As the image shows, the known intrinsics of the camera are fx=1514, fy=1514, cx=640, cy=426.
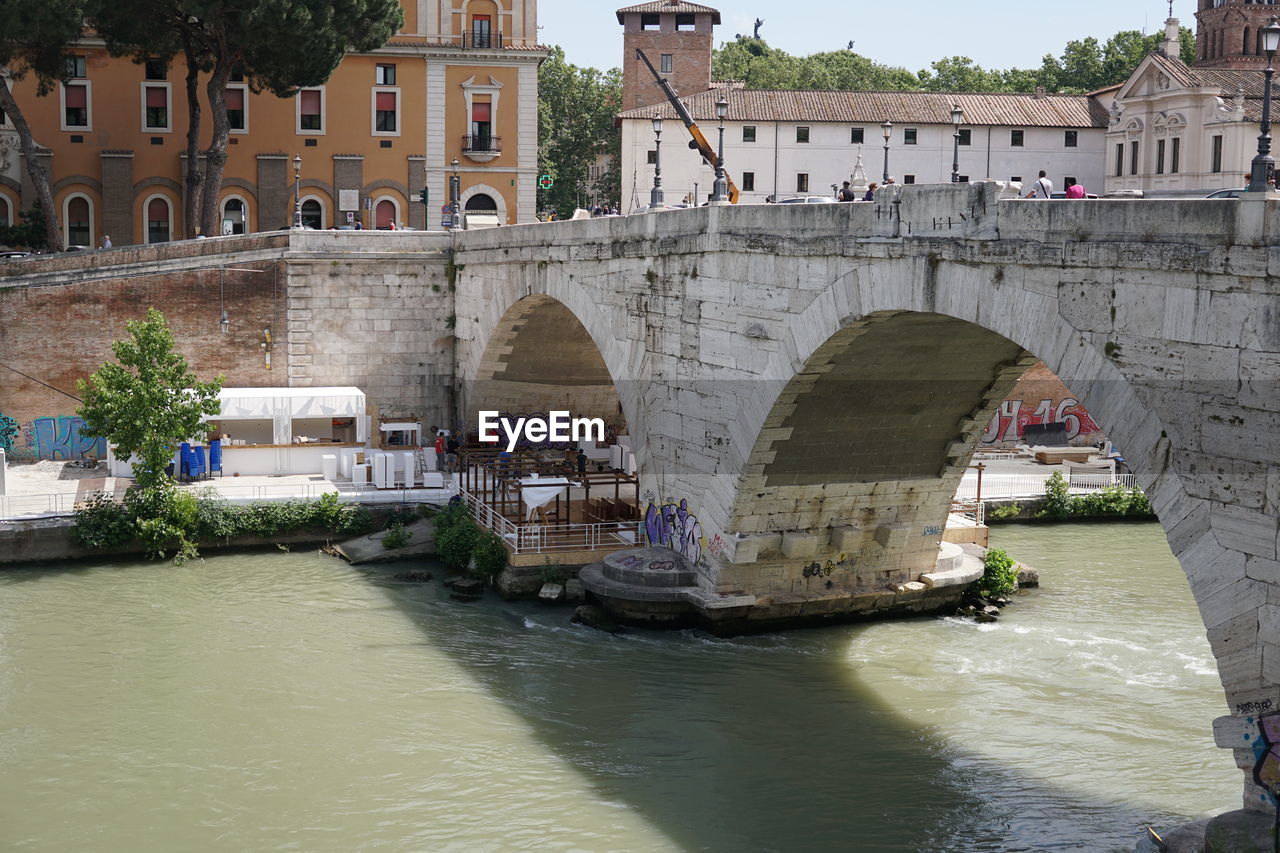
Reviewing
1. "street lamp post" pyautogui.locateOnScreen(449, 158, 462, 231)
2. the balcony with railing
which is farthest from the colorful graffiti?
the balcony with railing

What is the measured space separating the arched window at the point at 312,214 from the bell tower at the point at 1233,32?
29354 millimetres

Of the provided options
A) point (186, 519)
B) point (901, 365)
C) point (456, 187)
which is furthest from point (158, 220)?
point (901, 365)

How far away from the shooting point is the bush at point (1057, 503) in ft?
94.7

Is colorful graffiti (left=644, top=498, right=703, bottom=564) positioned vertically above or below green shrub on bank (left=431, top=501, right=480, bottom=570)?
above

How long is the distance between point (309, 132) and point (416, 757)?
28.2 meters

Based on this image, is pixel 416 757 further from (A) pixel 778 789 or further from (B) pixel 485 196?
(B) pixel 485 196

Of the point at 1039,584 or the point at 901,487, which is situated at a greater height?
the point at 901,487

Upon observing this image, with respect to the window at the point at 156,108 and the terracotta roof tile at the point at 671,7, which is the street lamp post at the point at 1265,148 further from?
the terracotta roof tile at the point at 671,7

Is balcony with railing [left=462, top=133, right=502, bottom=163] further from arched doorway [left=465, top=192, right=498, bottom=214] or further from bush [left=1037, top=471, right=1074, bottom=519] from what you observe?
bush [left=1037, top=471, right=1074, bottom=519]

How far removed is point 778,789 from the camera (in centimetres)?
1544

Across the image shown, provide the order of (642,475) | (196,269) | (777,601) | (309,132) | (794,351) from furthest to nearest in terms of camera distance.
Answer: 1. (309,132)
2. (196,269)
3. (642,475)
4. (777,601)
5. (794,351)

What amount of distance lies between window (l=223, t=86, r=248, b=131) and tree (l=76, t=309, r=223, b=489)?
1537cm

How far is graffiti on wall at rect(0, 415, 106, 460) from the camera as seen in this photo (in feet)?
99.6

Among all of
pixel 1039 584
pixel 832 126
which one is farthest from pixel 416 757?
pixel 832 126
